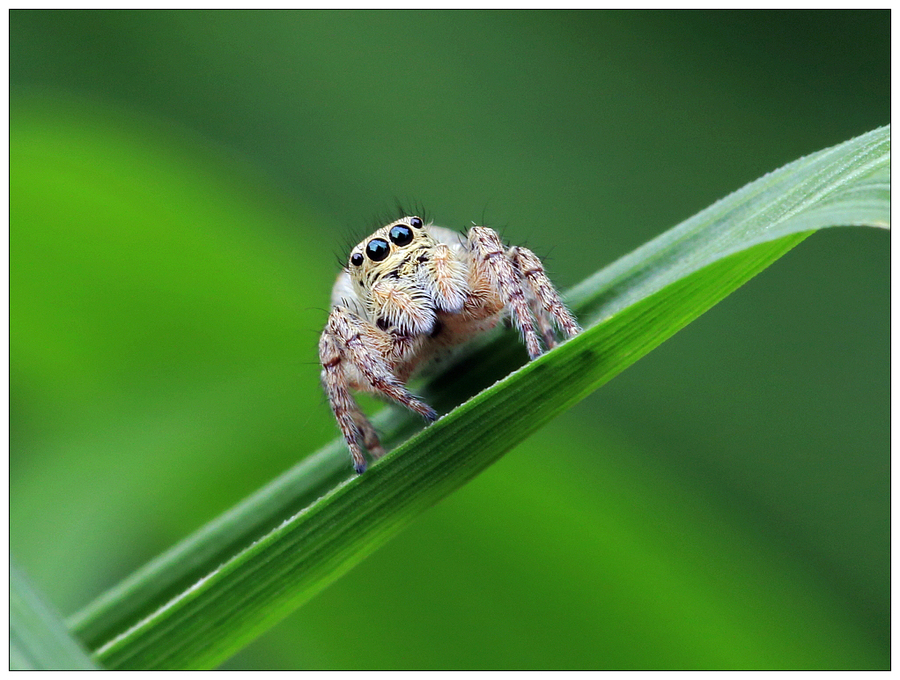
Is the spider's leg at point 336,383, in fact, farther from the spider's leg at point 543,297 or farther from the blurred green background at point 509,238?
the spider's leg at point 543,297

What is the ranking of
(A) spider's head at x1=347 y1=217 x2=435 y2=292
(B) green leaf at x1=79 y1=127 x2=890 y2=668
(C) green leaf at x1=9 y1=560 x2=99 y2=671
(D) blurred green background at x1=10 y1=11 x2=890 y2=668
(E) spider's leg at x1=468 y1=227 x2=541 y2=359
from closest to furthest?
(C) green leaf at x1=9 y1=560 x2=99 y2=671 → (B) green leaf at x1=79 y1=127 x2=890 y2=668 → (E) spider's leg at x1=468 y1=227 x2=541 y2=359 → (A) spider's head at x1=347 y1=217 x2=435 y2=292 → (D) blurred green background at x1=10 y1=11 x2=890 y2=668

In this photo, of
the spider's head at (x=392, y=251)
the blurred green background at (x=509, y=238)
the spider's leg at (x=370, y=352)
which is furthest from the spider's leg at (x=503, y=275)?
the blurred green background at (x=509, y=238)

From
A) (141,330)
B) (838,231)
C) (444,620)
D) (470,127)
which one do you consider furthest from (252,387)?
(838,231)

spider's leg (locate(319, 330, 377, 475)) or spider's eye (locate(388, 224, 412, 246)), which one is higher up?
spider's eye (locate(388, 224, 412, 246))

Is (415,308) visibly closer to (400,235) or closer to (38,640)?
(400,235)

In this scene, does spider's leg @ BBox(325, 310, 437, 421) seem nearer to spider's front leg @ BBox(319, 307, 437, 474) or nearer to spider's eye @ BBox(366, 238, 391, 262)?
spider's front leg @ BBox(319, 307, 437, 474)

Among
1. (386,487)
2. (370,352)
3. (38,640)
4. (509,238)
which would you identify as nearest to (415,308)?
(370,352)

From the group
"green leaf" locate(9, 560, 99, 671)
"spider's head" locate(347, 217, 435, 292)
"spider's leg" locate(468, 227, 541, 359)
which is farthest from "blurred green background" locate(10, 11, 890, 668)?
"green leaf" locate(9, 560, 99, 671)
